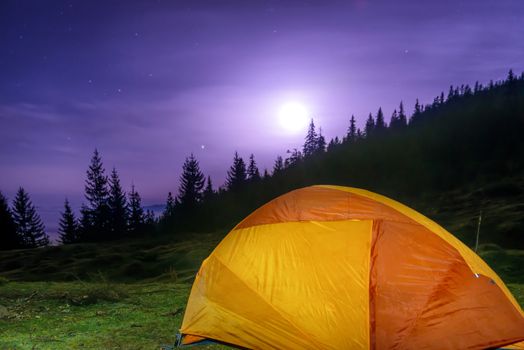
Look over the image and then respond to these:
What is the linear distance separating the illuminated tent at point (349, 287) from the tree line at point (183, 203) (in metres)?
81.5

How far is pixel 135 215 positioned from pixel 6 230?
92.9ft

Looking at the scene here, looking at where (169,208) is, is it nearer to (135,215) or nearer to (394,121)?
(135,215)

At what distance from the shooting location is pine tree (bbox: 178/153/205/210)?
104 metres

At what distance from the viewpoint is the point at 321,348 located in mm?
5805

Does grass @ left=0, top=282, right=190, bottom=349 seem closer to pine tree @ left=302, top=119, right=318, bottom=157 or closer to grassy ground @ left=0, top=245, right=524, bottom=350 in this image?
grassy ground @ left=0, top=245, right=524, bottom=350

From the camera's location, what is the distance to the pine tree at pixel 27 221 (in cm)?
8488

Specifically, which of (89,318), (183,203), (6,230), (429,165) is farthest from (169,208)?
(89,318)

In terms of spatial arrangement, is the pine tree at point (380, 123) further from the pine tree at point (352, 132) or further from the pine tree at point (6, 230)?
the pine tree at point (6, 230)

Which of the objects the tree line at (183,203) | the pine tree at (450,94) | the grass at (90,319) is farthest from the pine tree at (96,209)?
the pine tree at (450,94)

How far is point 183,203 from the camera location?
4080 inches

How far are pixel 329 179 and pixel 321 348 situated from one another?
108 meters

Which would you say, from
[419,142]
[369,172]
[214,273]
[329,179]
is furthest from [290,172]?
[214,273]

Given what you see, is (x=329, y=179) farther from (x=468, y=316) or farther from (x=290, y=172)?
(x=468, y=316)

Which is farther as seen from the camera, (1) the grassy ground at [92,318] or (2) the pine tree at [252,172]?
(2) the pine tree at [252,172]
